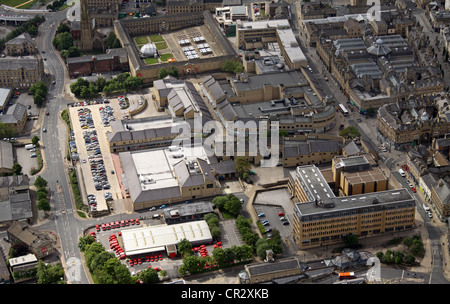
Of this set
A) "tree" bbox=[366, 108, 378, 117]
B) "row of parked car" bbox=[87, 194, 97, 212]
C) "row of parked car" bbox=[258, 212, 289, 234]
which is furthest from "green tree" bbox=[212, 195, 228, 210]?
"tree" bbox=[366, 108, 378, 117]

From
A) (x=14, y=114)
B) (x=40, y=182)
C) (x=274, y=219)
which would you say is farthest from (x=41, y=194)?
(x=274, y=219)

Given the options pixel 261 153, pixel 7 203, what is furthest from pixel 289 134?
pixel 7 203

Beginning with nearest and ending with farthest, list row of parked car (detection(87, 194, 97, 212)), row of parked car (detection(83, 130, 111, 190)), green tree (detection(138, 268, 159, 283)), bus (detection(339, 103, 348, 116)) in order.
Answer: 1. green tree (detection(138, 268, 159, 283))
2. row of parked car (detection(87, 194, 97, 212))
3. row of parked car (detection(83, 130, 111, 190))
4. bus (detection(339, 103, 348, 116))

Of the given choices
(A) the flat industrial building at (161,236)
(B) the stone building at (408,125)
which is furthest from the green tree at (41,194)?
(B) the stone building at (408,125)

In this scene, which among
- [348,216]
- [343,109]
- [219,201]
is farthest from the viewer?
[343,109]

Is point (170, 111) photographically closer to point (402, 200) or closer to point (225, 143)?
point (225, 143)

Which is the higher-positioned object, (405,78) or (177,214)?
(405,78)

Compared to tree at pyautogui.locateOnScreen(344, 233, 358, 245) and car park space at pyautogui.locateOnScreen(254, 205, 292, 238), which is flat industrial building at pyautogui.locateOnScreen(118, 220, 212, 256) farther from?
tree at pyautogui.locateOnScreen(344, 233, 358, 245)

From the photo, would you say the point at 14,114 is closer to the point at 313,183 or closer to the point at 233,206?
the point at 233,206

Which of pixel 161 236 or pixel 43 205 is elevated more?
pixel 43 205
